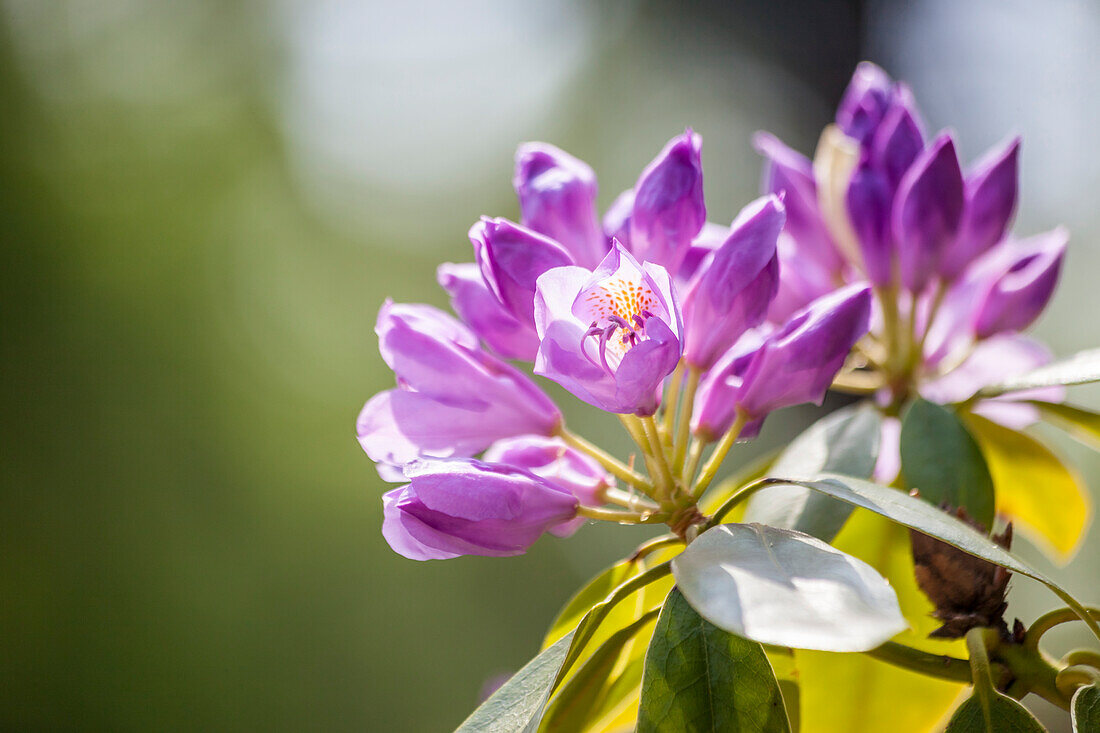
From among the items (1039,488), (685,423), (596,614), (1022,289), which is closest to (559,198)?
A: (685,423)

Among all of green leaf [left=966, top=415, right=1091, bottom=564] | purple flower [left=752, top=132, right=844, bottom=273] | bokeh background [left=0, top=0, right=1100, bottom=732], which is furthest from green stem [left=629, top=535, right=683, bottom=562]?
bokeh background [left=0, top=0, right=1100, bottom=732]

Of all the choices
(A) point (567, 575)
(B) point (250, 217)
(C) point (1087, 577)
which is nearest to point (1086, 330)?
(C) point (1087, 577)

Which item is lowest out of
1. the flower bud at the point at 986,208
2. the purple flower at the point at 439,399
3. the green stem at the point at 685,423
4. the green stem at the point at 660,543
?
the green stem at the point at 660,543

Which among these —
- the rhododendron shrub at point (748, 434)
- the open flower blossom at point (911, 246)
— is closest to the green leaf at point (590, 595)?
the rhododendron shrub at point (748, 434)

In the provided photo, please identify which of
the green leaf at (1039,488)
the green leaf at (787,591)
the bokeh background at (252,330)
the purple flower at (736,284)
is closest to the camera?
the green leaf at (787,591)

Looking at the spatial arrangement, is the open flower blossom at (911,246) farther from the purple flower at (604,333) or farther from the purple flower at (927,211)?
the purple flower at (604,333)

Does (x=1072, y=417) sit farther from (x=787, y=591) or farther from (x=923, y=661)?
(x=787, y=591)
